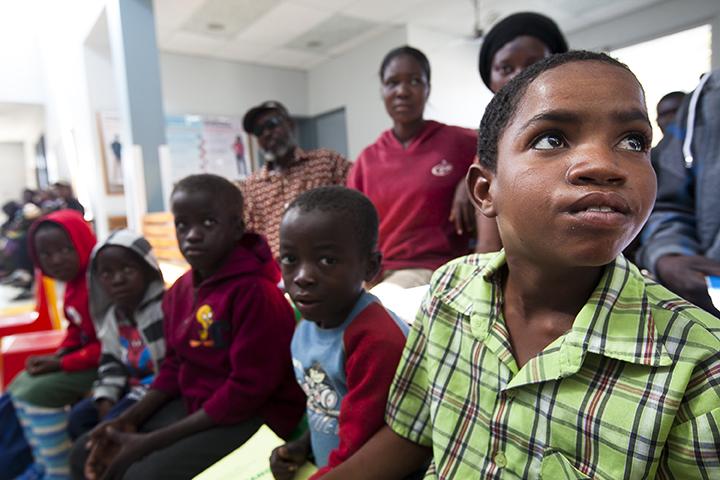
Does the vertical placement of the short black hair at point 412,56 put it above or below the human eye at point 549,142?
above

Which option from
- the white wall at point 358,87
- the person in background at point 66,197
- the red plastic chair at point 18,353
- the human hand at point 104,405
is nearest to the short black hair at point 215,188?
the human hand at point 104,405

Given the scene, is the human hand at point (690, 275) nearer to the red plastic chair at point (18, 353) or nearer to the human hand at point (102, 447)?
the human hand at point (102, 447)

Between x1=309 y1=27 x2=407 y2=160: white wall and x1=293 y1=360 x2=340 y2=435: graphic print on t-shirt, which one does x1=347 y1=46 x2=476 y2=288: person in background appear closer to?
x1=293 y1=360 x2=340 y2=435: graphic print on t-shirt

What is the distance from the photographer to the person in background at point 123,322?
5.03ft

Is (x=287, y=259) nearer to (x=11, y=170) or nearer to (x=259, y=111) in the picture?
(x=259, y=111)

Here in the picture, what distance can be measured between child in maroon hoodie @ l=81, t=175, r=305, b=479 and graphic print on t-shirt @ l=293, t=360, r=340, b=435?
21 cm

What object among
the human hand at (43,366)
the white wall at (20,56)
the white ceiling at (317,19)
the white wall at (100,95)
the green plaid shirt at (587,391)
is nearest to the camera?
the green plaid shirt at (587,391)

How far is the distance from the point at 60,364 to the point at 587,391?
194cm

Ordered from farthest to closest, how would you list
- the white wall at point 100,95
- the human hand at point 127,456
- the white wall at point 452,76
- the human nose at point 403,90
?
the white wall at point 452,76, the white wall at point 100,95, the human nose at point 403,90, the human hand at point 127,456

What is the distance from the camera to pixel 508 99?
2.07 feet

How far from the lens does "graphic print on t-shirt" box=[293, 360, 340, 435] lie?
0.95 m

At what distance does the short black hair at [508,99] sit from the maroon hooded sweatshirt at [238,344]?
75 cm

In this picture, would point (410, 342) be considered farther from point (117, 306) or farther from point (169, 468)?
point (117, 306)

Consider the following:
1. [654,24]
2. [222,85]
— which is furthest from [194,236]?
[654,24]
